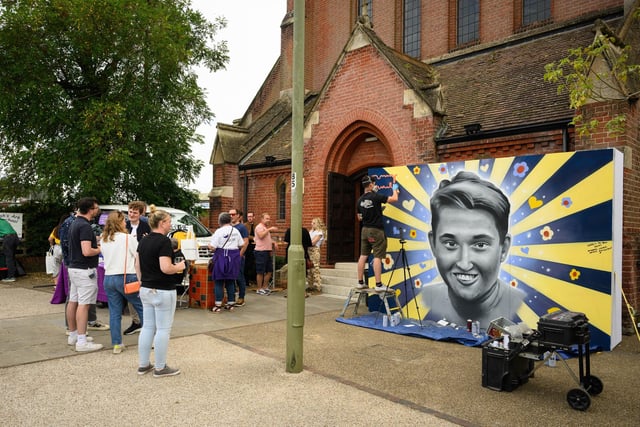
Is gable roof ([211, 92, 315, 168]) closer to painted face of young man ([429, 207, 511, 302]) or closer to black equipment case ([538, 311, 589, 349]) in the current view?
painted face of young man ([429, 207, 511, 302])

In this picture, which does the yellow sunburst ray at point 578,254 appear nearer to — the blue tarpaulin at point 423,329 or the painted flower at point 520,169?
the painted flower at point 520,169

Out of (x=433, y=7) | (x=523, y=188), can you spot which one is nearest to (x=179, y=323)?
(x=523, y=188)

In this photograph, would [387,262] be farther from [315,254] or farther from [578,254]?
[315,254]

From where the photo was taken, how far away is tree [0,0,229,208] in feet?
42.6

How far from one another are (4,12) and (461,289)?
13.6m

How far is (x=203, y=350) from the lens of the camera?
6.32 metres

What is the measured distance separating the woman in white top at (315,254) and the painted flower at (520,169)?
590 centimetres

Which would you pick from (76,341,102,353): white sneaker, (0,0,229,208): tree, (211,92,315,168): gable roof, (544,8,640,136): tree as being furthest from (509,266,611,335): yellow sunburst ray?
(0,0,229,208): tree

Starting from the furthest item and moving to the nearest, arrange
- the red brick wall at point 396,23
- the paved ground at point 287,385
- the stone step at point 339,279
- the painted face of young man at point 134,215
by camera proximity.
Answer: the red brick wall at point 396,23 < the stone step at point 339,279 < the painted face of young man at point 134,215 < the paved ground at point 287,385

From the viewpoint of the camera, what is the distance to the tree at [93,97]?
1298cm

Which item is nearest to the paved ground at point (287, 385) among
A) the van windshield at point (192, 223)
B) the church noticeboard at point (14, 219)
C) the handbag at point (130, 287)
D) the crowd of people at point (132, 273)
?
the crowd of people at point (132, 273)

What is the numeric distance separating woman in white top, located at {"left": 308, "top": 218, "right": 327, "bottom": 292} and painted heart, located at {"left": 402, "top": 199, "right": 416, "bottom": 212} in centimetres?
393

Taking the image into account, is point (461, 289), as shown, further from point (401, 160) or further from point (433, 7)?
point (433, 7)

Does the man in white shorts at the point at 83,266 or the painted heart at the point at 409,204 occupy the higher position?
the painted heart at the point at 409,204
